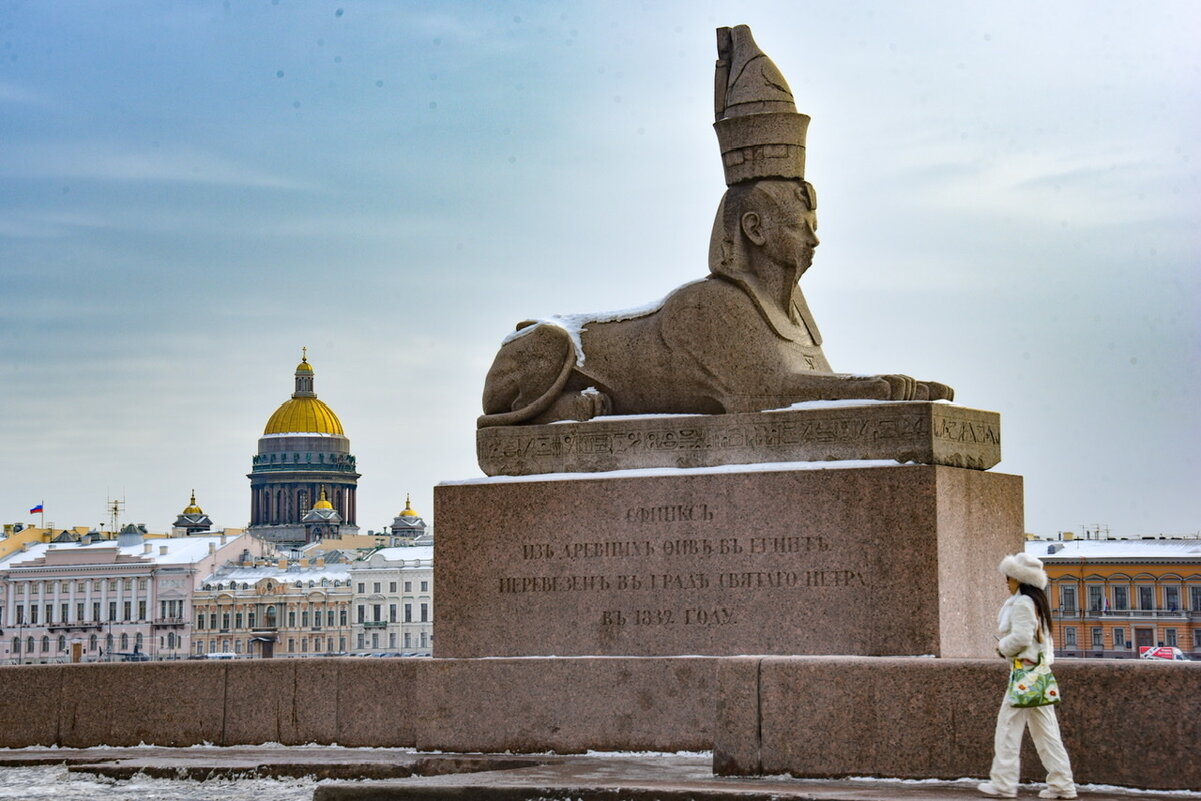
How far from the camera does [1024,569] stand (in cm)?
853

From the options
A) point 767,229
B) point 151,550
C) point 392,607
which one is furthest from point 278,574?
point 767,229

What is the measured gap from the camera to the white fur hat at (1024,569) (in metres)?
8.52

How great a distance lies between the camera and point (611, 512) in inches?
451

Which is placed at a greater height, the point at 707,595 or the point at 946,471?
the point at 946,471

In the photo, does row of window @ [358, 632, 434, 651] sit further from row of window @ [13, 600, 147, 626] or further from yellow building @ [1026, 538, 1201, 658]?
yellow building @ [1026, 538, 1201, 658]

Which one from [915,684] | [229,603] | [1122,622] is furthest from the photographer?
[229,603]

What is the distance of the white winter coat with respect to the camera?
832 centimetres

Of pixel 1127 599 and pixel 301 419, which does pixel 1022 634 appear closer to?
pixel 1127 599

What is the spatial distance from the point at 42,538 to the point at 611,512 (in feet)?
429

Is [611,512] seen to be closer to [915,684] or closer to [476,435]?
[476,435]

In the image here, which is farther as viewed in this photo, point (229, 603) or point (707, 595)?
point (229, 603)

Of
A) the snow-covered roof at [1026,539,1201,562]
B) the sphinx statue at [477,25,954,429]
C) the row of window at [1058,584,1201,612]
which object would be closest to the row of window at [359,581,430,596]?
the snow-covered roof at [1026,539,1201,562]

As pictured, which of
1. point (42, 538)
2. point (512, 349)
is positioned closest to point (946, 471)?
point (512, 349)

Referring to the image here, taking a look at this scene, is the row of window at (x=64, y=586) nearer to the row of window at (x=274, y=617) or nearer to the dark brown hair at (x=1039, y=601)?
the row of window at (x=274, y=617)
